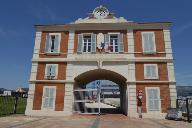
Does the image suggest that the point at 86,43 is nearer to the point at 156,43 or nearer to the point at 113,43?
the point at 113,43

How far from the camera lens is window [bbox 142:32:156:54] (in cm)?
2024

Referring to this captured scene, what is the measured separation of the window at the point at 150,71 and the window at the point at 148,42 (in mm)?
1303

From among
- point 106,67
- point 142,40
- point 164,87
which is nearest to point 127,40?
point 142,40

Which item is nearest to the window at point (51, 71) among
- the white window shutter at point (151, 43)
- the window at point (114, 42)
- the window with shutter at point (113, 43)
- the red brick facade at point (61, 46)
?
the red brick facade at point (61, 46)

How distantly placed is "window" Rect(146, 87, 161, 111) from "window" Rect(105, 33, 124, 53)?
4.46 meters

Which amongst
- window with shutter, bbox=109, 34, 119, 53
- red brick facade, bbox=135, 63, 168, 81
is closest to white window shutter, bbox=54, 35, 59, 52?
window with shutter, bbox=109, 34, 119, 53

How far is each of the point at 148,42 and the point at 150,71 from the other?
2.76m

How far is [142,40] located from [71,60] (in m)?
6.85

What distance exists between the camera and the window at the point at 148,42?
20.2 m

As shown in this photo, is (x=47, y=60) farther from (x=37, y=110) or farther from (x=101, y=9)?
(x=101, y=9)

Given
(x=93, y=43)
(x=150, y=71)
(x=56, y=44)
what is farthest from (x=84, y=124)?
(x=56, y=44)

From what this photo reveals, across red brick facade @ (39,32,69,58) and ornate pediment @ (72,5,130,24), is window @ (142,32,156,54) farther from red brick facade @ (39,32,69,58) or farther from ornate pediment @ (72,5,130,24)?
red brick facade @ (39,32,69,58)

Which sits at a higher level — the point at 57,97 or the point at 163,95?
the point at 163,95

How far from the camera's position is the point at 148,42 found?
20484 mm
